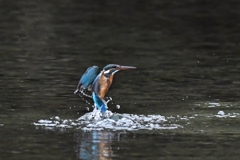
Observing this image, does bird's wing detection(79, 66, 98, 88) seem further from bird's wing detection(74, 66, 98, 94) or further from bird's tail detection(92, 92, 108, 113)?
bird's tail detection(92, 92, 108, 113)

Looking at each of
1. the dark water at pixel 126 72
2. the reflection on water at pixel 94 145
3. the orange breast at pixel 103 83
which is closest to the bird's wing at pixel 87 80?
the orange breast at pixel 103 83

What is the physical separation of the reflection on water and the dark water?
1 cm

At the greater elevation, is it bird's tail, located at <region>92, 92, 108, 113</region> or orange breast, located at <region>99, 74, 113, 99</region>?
orange breast, located at <region>99, 74, 113, 99</region>

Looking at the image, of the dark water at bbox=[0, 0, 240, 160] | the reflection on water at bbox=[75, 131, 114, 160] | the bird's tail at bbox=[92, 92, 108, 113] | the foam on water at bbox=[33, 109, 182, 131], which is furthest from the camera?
the bird's tail at bbox=[92, 92, 108, 113]

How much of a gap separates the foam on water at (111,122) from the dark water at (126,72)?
21 cm

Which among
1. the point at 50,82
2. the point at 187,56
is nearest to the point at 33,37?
the point at 187,56

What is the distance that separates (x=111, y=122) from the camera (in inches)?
427

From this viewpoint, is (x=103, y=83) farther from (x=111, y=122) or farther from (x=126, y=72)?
(x=126, y=72)

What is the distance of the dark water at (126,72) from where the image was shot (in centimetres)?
970

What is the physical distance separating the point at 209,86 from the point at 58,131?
421cm

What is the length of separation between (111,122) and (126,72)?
197 inches

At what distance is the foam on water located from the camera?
35.0 feet

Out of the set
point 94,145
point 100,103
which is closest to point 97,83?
point 100,103

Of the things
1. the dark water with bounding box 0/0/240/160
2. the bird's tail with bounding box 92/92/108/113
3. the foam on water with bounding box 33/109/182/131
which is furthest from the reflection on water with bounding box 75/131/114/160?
the bird's tail with bounding box 92/92/108/113
